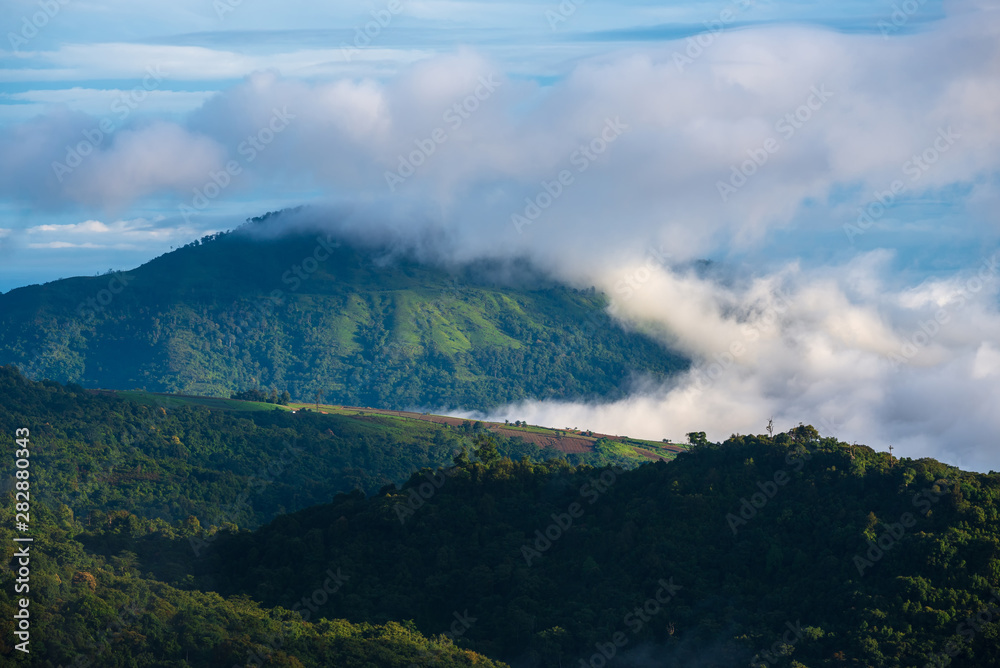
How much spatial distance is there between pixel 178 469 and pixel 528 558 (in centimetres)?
10928

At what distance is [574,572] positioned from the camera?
93.5 m

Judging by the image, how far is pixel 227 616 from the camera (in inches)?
3356

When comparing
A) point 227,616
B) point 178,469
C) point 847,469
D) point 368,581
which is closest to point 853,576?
point 847,469
